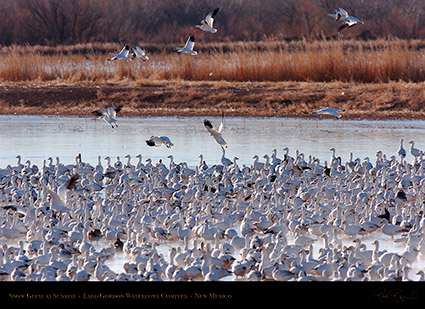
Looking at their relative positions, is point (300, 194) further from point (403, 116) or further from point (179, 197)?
point (403, 116)

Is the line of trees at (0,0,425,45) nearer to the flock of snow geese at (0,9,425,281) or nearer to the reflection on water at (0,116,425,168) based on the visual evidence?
the reflection on water at (0,116,425,168)

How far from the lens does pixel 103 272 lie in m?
6.91

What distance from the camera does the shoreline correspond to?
63.8ft

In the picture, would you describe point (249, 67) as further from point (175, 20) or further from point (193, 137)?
point (175, 20)

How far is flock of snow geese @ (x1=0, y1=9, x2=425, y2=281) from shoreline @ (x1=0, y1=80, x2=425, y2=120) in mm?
7091

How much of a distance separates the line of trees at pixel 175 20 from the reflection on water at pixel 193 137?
1531cm

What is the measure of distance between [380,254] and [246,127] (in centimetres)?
999

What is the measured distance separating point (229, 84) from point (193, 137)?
603cm

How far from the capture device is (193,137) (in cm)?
1598

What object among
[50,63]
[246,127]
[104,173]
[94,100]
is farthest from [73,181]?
[50,63]
